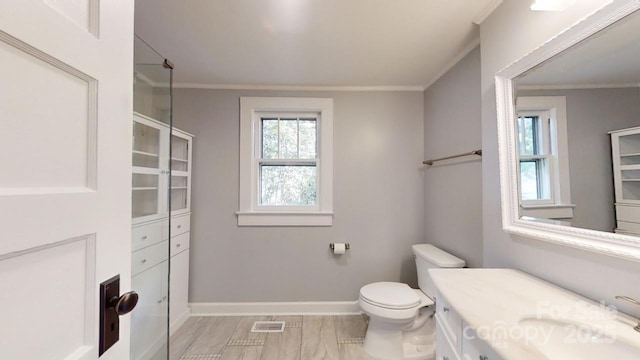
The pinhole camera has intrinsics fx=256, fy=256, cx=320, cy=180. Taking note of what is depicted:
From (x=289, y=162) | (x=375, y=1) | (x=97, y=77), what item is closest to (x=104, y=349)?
(x=97, y=77)

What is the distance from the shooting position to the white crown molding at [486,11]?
1.35 metres

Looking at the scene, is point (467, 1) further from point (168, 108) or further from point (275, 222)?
point (275, 222)

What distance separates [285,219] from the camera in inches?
96.6

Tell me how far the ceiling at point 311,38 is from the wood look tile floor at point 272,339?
2183mm

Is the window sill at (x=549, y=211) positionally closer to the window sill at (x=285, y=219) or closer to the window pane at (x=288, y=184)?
the window sill at (x=285, y=219)

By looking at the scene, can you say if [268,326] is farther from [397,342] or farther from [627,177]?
[627,177]

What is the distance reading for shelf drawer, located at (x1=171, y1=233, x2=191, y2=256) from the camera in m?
2.12

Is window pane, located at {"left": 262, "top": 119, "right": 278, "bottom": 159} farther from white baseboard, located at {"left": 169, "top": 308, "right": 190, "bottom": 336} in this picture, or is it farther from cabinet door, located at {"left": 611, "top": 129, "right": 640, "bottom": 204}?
cabinet door, located at {"left": 611, "top": 129, "right": 640, "bottom": 204}

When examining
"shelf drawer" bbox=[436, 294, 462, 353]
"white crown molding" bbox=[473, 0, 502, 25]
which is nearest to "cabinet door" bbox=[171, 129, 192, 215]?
"shelf drawer" bbox=[436, 294, 462, 353]

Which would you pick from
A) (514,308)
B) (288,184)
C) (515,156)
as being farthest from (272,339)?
(515,156)

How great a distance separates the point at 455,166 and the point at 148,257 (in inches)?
86.3

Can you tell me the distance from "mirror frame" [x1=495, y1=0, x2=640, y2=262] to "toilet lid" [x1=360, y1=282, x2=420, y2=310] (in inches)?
32.5

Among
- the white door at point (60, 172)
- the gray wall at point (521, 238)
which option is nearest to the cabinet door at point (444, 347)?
the gray wall at point (521, 238)

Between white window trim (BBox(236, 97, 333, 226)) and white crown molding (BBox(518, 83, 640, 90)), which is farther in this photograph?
white window trim (BBox(236, 97, 333, 226))
